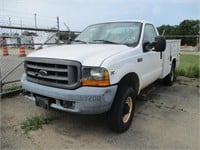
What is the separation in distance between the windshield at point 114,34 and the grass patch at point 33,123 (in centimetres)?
174

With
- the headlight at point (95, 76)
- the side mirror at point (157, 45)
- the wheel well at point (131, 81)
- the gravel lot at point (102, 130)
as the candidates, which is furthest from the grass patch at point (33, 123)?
the side mirror at point (157, 45)

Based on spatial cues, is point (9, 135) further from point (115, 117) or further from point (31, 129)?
point (115, 117)

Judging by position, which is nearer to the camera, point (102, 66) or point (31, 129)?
point (102, 66)

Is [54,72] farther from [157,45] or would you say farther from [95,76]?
[157,45]

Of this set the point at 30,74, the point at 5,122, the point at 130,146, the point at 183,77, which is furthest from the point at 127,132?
the point at 183,77

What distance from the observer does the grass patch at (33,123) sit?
12.8 feet

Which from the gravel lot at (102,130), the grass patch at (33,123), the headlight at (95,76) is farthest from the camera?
the grass patch at (33,123)

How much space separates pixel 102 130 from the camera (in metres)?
3.92

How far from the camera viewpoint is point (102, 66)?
3268 mm

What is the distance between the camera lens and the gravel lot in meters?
3.46

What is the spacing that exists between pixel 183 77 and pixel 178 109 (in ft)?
14.1

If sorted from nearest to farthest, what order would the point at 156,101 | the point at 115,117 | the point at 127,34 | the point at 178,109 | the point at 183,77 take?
the point at 115,117 < the point at 127,34 < the point at 178,109 < the point at 156,101 < the point at 183,77

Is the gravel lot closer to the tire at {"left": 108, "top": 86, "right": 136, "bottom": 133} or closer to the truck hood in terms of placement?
the tire at {"left": 108, "top": 86, "right": 136, "bottom": 133}

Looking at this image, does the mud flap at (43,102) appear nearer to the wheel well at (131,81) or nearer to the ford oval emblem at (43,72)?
the ford oval emblem at (43,72)
